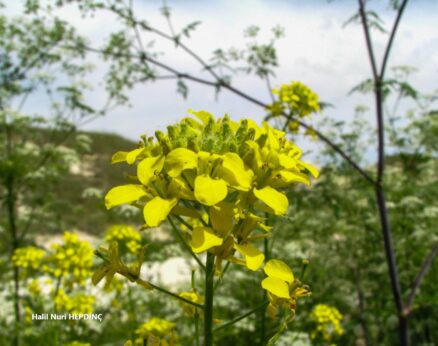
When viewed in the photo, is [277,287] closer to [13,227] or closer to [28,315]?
[28,315]

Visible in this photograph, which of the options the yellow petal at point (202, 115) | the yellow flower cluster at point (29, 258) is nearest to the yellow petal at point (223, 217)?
the yellow petal at point (202, 115)

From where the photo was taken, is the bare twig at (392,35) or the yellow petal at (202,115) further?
the bare twig at (392,35)

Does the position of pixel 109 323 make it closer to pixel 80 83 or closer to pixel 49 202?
pixel 49 202

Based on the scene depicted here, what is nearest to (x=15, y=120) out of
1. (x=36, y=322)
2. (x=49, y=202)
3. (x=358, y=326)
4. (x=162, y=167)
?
(x=49, y=202)

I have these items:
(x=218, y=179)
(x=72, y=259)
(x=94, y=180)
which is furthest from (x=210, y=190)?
(x=94, y=180)

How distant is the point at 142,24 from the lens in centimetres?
546

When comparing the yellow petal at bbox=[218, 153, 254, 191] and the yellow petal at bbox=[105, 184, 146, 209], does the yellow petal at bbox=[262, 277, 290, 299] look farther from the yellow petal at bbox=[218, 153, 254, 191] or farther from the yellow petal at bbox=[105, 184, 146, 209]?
the yellow petal at bbox=[105, 184, 146, 209]

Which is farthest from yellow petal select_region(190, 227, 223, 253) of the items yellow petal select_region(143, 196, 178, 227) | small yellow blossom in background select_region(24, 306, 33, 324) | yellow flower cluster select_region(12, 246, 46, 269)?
yellow flower cluster select_region(12, 246, 46, 269)

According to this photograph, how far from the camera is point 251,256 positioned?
4.81 ft

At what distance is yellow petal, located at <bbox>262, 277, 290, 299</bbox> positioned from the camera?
1467mm

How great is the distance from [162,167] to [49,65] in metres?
7.72

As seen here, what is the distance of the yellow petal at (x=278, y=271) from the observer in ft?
4.85

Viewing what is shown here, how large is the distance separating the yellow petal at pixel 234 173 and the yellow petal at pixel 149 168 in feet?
0.66

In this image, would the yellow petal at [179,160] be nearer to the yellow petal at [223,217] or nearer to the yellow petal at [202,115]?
the yellow petal at [223,217]
